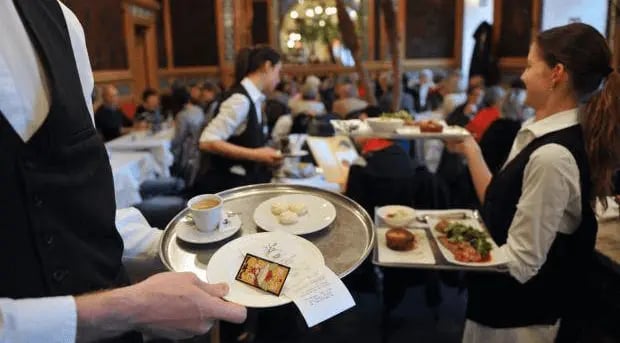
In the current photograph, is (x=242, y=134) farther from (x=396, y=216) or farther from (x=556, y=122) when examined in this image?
(x=556, y=122)

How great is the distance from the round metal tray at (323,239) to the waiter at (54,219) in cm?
20

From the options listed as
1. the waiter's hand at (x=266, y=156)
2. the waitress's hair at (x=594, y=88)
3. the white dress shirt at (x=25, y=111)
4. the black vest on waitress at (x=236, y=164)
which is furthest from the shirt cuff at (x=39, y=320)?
the black vest on waitress at (x=236, y=164)

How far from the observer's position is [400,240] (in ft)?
5.64

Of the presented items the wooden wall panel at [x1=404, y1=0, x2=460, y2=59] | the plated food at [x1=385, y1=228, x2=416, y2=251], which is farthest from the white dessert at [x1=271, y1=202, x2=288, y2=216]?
the wooden wall panel at [x1=404, y1=0, x2=460, y2=59]

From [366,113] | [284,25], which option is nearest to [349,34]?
[366,113]

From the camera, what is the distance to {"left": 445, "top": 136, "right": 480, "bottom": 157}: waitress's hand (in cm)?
206

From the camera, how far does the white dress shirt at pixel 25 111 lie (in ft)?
2.06

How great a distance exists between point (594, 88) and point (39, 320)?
5.24 ft

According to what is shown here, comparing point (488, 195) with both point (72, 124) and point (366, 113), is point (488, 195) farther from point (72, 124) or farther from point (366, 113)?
point (366, 113)

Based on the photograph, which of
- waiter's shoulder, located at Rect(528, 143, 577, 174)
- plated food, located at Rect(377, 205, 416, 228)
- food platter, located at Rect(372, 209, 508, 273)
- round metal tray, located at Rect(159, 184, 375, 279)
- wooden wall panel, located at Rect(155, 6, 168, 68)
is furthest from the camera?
wooden wall panel, located at Rect(155, 6, 168, 68)

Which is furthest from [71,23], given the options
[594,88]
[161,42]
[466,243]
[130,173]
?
[161,42]

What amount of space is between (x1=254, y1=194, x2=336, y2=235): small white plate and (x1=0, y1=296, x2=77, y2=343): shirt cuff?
47cm

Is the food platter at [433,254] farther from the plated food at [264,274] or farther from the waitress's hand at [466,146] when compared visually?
the plated food at [264,274]

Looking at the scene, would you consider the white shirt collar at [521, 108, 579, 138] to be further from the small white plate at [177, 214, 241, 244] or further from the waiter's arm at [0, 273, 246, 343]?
the waiter's arm at [0, 273, 246, 343]
